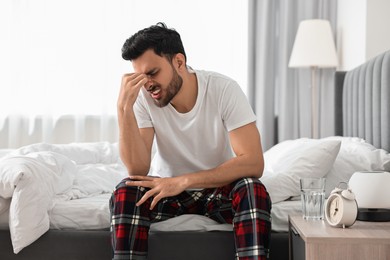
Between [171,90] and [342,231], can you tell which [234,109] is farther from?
[342,231]

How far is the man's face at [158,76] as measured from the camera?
2.41 meters

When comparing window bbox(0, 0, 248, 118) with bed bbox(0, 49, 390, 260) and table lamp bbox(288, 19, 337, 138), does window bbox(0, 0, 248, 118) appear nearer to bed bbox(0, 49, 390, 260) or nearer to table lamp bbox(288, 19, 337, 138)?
table lamp bbox(288, 19, 337, 138)

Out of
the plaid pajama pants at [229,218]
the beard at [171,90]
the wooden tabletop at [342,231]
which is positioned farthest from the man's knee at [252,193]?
the beard at [171,90]

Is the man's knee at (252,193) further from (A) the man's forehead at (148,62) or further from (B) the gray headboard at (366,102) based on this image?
(B) the gray headboard at (366,102)

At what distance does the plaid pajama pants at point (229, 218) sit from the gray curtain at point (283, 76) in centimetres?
247

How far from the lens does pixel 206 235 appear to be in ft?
7.66

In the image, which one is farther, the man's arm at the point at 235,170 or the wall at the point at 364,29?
the wall at the point at 364,29

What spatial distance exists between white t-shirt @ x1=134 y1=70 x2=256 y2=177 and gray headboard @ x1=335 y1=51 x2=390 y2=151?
0.83 m

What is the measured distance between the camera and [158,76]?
2.42 metres

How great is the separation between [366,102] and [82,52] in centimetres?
244

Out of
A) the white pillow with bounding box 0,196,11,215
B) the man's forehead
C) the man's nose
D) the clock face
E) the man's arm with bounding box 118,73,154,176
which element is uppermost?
the man's forehead

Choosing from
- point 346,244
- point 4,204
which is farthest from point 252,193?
point 4,204

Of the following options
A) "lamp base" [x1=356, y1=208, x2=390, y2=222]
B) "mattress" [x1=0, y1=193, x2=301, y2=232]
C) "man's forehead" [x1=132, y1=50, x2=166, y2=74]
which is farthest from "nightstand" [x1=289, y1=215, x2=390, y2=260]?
"man's forehead" [x1=132, y1=50, x2=166, y2=74]

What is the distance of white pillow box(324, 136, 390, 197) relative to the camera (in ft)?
8.75
